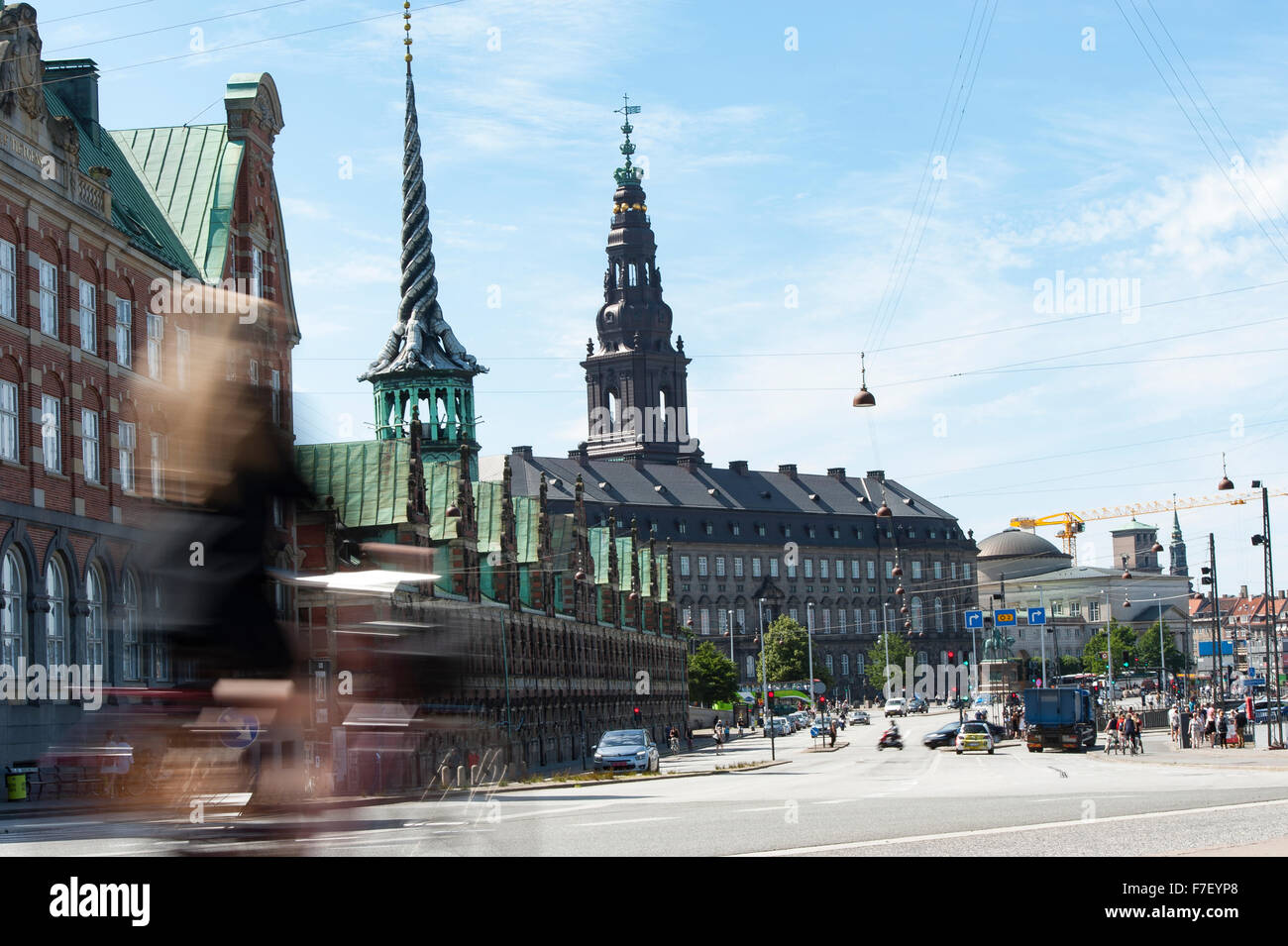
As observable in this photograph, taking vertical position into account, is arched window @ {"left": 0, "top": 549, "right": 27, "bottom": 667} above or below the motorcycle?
above

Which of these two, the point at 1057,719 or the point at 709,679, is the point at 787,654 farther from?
the point at 1057,719

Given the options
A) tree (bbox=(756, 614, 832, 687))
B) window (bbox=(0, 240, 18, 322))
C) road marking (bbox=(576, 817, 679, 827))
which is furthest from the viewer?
tree (bbox=(756, 614, 832, 687))

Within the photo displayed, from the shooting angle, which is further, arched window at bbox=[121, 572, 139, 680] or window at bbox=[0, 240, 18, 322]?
arched window at bbox=[121, 572, 139, 680]

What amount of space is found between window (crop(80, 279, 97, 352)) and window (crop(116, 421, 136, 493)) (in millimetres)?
2518

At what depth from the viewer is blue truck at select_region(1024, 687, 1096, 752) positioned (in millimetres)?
72438

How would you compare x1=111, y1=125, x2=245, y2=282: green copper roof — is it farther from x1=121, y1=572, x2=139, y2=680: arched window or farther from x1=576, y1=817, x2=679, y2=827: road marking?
x1=576, y1=817, x2=679, y2=827: road marking

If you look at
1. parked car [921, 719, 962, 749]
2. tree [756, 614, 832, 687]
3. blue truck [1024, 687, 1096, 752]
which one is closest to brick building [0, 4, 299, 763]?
blue truck [1024, 687, 1096, 752]

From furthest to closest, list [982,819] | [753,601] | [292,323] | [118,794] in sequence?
1. [753,601]
2. [292,323]
3. [118,794]
4. [982,819]

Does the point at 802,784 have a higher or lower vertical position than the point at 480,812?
lower

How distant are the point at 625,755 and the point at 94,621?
19.0 m
